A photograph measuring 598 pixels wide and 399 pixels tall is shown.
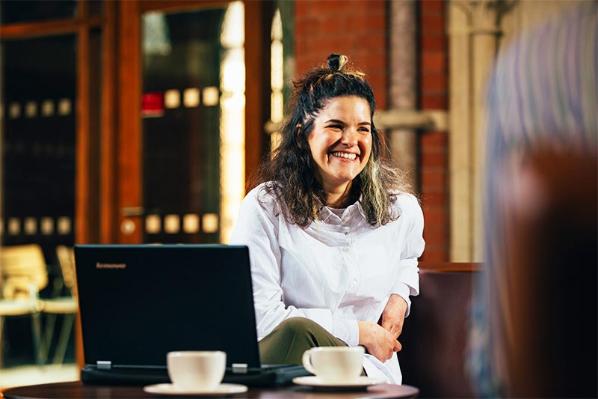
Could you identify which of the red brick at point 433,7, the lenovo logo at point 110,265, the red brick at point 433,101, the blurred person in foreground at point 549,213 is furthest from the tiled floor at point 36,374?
the blurred person in foreground at point 549,213

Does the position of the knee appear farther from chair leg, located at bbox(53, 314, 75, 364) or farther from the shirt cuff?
chair leg, located at bbox(53, 314, 75, 364)

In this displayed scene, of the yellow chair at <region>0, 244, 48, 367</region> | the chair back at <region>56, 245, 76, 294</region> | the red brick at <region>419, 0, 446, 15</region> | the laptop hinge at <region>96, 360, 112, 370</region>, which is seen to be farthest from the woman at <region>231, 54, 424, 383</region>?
the chair back at <region>56, 245, 76, 294</region>

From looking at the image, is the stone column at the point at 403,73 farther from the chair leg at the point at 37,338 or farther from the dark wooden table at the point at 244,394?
the chair leg at the point at 37,338

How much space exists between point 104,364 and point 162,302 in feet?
0.67

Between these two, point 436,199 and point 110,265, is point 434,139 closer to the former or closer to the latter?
point 436,199

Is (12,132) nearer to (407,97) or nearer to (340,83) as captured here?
(407,97)

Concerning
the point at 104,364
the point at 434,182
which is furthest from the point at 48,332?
the point at 104,364

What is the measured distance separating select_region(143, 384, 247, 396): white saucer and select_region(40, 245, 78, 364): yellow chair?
19.6ft

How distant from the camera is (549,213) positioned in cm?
53

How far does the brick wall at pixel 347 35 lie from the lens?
4.87 meters

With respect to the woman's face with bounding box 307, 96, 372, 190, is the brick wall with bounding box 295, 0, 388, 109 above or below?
above

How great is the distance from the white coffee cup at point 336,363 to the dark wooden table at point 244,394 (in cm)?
2

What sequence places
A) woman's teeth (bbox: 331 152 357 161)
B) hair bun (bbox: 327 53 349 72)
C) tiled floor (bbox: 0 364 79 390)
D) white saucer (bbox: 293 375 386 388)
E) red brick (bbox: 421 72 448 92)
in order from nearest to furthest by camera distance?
white saucer (bbox: 293 375 386 388)
woman's teeth (bbox: 331 152 357 161)
hair bun (bbox: 327 53 349 72)
red brick (bbox: 421 72 448 92)
tiled floor (bbox: 0 364 79 390)

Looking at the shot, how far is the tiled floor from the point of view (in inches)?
273
